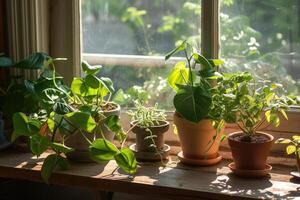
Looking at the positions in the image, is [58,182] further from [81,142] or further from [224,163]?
[224,163]

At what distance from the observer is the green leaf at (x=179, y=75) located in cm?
185

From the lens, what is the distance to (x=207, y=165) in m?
1.88

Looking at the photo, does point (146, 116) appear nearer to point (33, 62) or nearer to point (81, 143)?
point (81, 143)

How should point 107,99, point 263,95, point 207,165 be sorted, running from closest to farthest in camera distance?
point 263,95 < point 207,165 < point 107,99

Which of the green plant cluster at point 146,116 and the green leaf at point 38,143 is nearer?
the green leaf at point 38,143

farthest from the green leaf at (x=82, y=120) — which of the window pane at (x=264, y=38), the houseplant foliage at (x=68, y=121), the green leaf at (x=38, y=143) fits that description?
the window pane at (x=264, y=38)

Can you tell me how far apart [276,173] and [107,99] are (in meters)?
0.75

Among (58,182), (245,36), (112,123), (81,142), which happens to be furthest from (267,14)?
(58,182)

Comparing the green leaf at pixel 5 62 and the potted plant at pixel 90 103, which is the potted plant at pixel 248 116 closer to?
the potted plant at pixel 90 103

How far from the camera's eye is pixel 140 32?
6.95 ft

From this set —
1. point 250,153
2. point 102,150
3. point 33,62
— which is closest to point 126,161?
point 102,150

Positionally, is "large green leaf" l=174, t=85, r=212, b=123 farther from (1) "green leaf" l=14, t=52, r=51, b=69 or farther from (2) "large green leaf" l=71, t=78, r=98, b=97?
(1) "green leaf" l=14, t=52, r=51, b=69

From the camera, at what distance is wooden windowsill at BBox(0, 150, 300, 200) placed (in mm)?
1640

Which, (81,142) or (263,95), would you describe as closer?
(263,95)
